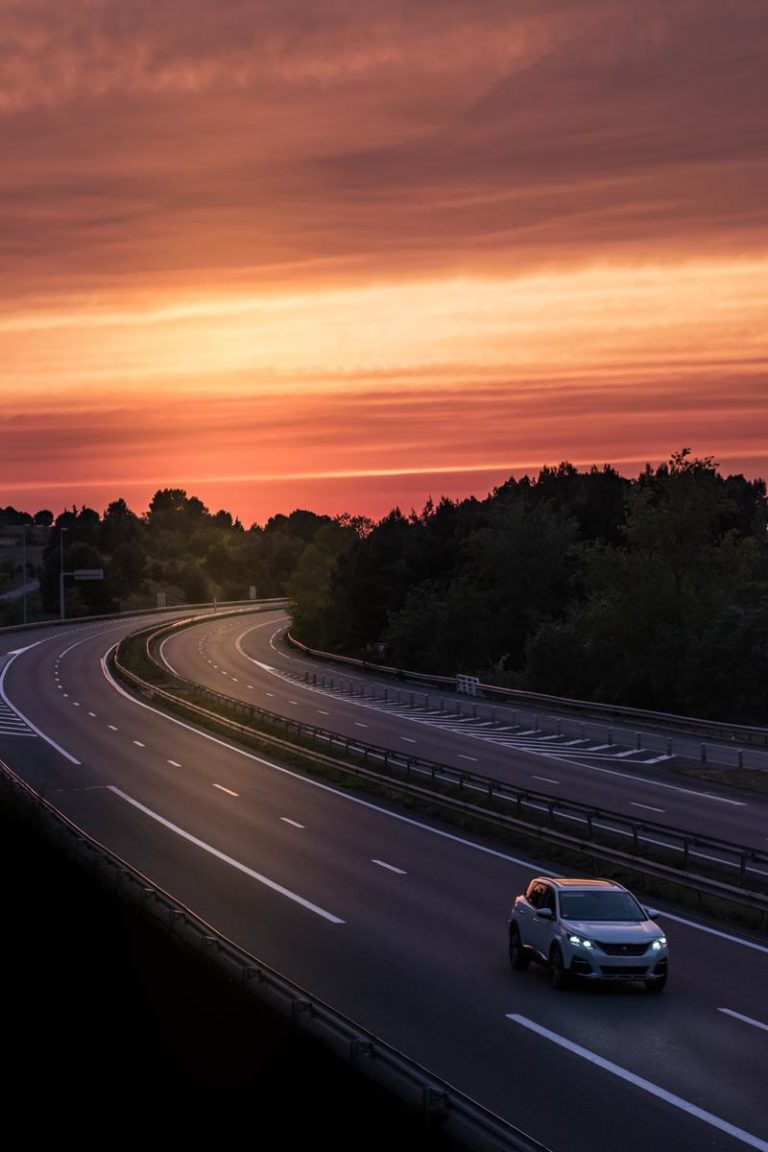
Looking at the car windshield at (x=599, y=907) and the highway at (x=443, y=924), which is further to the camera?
the car windshield at (x=599, y=907)

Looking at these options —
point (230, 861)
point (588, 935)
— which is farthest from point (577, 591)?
point (588, 935)

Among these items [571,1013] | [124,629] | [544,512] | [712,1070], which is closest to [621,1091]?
[712,1070]

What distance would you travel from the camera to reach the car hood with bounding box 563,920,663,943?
21.2 metres

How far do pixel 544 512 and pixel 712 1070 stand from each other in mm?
103162

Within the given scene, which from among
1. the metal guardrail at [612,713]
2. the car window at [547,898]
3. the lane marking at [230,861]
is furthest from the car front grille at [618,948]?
the metal guardrail at [612,713]

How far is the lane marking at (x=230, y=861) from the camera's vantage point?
89.2ft

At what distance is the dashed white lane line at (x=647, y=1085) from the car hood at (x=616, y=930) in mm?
1803

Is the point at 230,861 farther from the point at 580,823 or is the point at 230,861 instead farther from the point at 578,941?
the point at 578,941

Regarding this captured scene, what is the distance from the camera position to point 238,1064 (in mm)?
15703

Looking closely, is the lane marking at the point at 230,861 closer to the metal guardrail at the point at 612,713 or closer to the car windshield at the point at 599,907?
the car windshield at the point at 599,907

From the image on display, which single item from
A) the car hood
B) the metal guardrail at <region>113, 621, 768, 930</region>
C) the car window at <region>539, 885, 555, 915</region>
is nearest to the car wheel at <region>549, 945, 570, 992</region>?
the car hood

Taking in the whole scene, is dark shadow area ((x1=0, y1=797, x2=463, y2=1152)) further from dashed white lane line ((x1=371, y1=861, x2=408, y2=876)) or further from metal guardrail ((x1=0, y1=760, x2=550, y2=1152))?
dashed white lane line ((x1=371, y1=861, x2=408, y2=876))

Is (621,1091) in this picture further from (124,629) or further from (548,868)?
(124,629)

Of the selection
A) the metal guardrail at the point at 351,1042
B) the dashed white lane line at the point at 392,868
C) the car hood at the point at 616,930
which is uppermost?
the metal guardrail at the point at 351,1042
